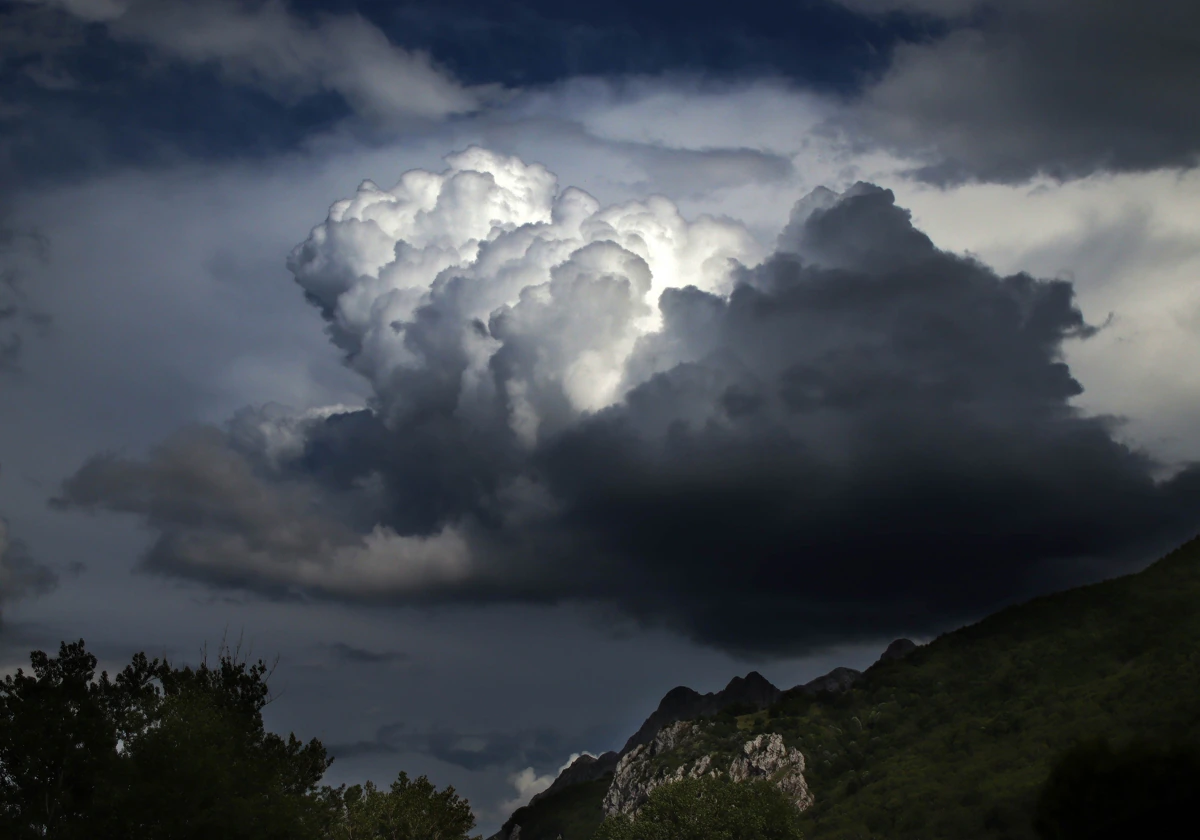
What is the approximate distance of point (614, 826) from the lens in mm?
146250

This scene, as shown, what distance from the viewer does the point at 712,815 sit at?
135625 millimetres

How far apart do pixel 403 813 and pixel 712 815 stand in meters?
34.5

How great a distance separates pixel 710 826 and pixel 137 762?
70212 mm

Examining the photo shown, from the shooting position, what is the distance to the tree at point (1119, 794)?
81.1 metres

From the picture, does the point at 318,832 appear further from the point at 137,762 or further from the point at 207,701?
the point at 137,762

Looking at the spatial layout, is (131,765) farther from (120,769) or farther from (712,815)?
(712,815)

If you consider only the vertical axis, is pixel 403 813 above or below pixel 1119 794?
above

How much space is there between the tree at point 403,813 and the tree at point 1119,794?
6506 centimetres

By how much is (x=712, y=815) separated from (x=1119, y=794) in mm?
59527

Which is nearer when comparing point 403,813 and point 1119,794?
point 1119,794

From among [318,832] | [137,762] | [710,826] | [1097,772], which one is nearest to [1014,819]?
[710,826]

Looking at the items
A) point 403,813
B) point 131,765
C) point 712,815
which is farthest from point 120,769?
point 712,815

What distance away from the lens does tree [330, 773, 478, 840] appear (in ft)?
405

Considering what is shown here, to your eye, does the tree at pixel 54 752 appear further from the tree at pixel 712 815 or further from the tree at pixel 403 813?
the tree at pixel 712 815
